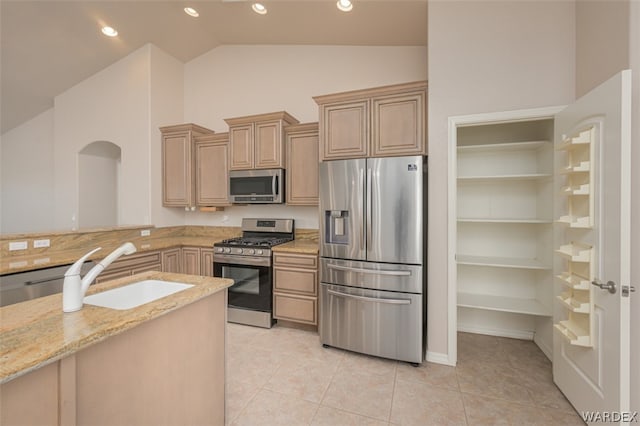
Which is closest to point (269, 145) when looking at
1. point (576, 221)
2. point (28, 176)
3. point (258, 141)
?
point (258, 141)

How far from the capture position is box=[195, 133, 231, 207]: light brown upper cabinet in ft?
12.4

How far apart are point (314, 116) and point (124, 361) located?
3.32m

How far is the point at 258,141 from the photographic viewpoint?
3.47 meters

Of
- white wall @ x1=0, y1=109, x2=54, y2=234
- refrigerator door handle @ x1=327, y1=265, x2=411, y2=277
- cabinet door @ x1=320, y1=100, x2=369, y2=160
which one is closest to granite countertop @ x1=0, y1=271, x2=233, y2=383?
refrigerator door handle @ x1=327, y1=265, x2=411, y2=277

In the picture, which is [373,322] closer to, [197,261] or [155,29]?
[197,261]

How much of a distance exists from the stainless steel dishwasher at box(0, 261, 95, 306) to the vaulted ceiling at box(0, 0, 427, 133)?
3023mm

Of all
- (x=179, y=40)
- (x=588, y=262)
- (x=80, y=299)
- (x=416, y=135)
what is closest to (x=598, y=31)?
(x=416, y=135)

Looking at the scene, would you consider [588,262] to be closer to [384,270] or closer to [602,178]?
[602,178]

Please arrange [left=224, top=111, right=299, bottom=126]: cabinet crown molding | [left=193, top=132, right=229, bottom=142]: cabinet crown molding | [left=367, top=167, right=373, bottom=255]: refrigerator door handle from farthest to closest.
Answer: [left=193, top=132, right=229, bottom=142]: cabinet crown molding
[left=224, top=111, right=299, bottom=126]: cabinet crown molding
[left=367, top=167, right=373, bottom=255]: refrigerator door handle

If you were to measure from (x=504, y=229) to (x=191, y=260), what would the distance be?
3.79 metres

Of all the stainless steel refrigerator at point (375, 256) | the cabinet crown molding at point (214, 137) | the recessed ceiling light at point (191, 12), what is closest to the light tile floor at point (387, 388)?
the stainless steel refrigerator at point (375, 256)

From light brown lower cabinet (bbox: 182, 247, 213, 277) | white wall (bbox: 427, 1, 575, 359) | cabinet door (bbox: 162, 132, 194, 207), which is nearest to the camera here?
white wall (bbox: 427, 1, 575, 359)

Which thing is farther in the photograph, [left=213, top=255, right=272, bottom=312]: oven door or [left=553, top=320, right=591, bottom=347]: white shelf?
[left=213, top=255, right=272, bottom=312]: oven door

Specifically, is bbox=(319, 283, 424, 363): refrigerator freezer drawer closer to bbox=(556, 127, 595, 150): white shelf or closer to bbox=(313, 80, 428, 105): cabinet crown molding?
bbox=(556, 127, 595, 150): white shelf
